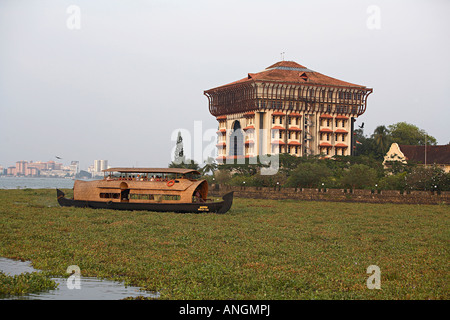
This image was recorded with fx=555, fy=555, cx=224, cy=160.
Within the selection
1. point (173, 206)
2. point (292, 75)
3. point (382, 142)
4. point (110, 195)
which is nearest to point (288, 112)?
point (292, 75)

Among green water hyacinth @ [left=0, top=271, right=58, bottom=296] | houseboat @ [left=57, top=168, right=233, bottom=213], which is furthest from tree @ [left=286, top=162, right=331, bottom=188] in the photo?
green water hyacinth @ [left=0, top=271, right=58, bottom=296]

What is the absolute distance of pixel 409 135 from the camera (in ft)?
404

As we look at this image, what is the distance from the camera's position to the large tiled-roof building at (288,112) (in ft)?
310

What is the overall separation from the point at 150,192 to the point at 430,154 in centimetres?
6539

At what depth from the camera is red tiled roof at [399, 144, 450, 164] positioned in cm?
8944

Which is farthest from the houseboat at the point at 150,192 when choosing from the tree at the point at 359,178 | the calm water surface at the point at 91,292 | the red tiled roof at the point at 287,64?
the red tiled roof at the point at 287,64

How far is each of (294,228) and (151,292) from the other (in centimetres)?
1617

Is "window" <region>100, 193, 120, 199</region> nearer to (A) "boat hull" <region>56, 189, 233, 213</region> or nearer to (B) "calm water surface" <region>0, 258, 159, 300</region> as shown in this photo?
(A) "boat hull" <region>56, 189, 233, 213</region>

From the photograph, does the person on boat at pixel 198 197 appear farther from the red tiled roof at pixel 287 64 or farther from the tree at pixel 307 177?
the red tiled roof at pixel 287 64

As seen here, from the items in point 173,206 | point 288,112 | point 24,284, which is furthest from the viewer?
point 288,112

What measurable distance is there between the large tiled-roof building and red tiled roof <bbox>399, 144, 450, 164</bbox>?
1062 centimetres

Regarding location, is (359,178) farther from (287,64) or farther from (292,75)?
(287,64)

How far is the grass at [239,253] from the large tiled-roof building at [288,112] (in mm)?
59559
